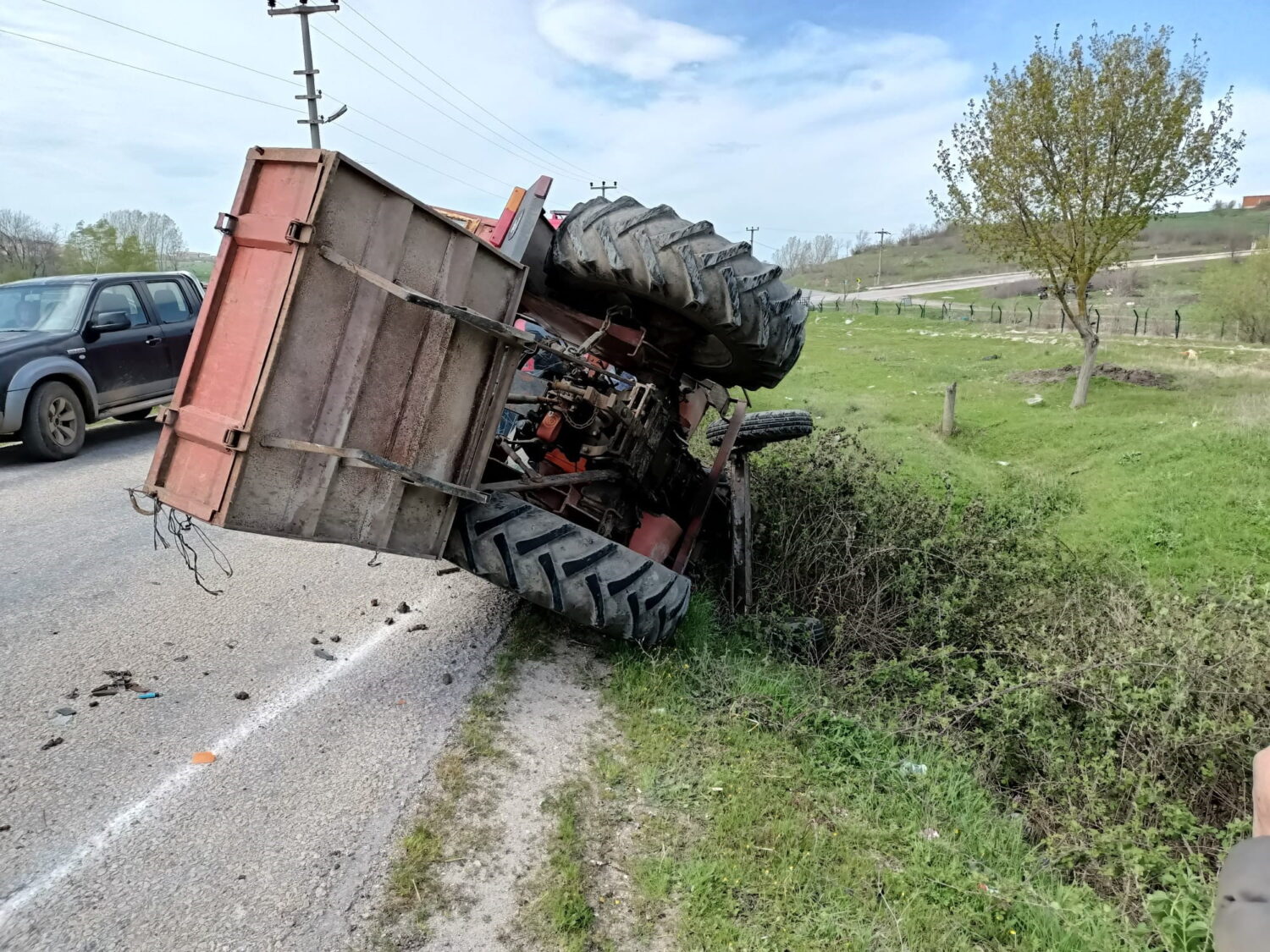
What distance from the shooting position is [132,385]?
9180 mm

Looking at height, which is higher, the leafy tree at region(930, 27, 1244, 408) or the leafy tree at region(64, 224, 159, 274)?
the leafy tree at region(930, 27, 1244, 408)

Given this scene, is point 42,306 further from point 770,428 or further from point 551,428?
point 770,428

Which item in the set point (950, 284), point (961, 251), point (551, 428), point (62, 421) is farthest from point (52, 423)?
point (961, 251)

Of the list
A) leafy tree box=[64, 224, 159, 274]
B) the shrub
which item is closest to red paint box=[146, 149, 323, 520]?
the shrub

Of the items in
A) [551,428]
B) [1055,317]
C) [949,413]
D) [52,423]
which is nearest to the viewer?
[551,428]

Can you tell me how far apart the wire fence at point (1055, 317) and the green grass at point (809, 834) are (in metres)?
23.5

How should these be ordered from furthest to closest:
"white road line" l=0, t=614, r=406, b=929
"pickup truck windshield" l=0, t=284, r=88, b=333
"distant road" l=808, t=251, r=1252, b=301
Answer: "distant road" l=808, t=251, r=1252, b=301
"pickup truck windshield" l=0, t=284, r=88, b=333
"white road line" l=0, t=614, r=406, b=929

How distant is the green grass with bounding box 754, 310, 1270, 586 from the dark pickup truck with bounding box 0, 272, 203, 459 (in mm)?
8824

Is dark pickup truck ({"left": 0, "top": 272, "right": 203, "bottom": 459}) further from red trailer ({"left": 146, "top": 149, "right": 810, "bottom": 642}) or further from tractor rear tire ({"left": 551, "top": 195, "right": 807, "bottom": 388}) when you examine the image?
tractor rear tire ({"left": 551, "top": 195, "right": 807, "bottom": 388})

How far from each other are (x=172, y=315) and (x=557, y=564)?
790 centimetres

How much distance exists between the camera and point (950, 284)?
7069 centimetres

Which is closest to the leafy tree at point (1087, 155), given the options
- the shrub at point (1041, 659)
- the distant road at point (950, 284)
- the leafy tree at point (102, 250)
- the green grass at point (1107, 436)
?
the green grass at point (1107, 436)

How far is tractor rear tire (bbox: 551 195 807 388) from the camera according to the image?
171 inches

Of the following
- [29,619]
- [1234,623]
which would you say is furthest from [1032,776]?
[29,619]
